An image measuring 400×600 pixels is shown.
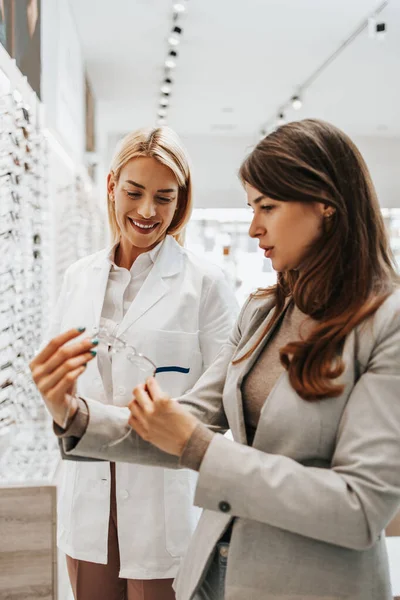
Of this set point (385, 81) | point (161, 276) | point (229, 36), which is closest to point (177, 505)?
point (161, 276)

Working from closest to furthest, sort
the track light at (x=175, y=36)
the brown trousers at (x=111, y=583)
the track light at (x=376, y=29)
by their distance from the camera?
1. the brown trousers at (x=111, y=583)
2. the track light at (x=376, y=29)
3. the track light at (x=175, y=36)

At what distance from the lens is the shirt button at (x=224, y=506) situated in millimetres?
1203

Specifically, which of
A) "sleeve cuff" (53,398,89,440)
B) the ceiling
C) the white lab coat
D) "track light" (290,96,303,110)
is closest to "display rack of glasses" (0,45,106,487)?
the white lab coat

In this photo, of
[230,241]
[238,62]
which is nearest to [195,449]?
[238,62]

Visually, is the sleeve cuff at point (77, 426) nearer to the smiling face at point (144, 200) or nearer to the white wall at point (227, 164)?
the smiling face at point (144, 200)

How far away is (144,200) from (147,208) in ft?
0.11

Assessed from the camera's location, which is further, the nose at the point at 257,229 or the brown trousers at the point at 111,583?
the brown trousers at the point at 111,583

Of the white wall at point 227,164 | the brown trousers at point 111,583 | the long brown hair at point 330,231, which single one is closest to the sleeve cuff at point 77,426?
the long brown hair at point 330,231

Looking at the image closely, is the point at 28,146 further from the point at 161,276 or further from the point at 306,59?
the point at 306,59

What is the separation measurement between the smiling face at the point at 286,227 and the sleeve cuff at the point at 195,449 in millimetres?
381

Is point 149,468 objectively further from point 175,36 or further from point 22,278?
point 175,36

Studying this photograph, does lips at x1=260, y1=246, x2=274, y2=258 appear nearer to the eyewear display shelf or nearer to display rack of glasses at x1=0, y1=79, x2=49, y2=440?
the eyewear display shelf

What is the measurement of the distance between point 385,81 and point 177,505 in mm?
8950

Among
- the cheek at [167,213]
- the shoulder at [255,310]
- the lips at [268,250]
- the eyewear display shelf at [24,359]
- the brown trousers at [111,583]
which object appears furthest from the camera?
the eyewear display shelf at [24,359]
